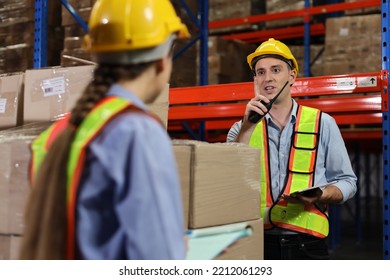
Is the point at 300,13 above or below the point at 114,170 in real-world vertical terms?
above

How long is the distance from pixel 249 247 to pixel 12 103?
1.22 meters

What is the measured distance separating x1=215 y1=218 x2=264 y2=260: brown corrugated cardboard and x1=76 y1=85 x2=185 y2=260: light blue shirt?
572 mm

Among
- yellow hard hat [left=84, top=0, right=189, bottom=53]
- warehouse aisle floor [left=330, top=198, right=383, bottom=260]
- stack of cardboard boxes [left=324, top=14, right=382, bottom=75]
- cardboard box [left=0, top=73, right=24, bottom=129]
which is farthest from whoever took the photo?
warehouse aisle floor [left=330, top=198, right=383, bottom=260]

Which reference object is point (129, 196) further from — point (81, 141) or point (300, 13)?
Result: point (300, 13)

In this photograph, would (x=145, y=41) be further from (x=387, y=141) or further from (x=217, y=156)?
(x=387, y=141)

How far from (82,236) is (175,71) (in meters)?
3.82

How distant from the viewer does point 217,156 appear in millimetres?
1671

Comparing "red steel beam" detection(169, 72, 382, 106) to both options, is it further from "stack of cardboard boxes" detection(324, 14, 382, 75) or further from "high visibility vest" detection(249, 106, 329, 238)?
"stack of cardboard boxes" detection(324, 14, 382, 75)

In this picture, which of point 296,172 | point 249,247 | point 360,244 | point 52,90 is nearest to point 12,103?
point 52,90

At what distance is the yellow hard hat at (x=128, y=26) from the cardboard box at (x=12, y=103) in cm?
122

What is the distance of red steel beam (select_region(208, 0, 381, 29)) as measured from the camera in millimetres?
5648

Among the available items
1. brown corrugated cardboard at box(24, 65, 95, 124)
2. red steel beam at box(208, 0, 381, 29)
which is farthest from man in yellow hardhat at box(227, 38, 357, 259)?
red steel beam at box(208, 0, 381, 29)

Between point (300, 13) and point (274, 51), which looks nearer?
point (274, 51)

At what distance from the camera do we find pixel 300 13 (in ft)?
20.1
